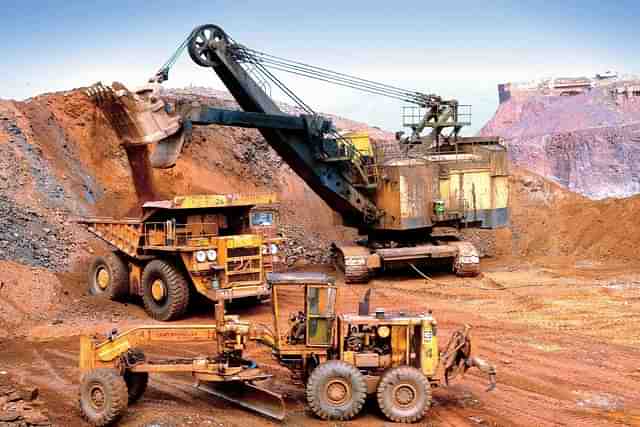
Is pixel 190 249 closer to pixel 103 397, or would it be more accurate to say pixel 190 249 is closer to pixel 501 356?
pixel 103 397

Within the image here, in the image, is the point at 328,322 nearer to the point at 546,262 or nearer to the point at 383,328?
the point at 383,328

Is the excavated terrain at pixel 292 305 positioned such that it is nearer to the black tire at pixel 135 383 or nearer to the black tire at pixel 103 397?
the black tire at pixel 135 383

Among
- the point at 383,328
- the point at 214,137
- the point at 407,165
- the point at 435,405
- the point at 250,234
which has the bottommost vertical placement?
the point at 435,405

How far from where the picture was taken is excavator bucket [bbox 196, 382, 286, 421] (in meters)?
9.55

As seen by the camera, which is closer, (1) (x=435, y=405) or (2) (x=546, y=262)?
(1) (x=435, y=405)

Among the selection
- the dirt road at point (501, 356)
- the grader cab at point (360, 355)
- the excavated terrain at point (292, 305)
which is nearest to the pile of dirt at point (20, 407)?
the excavated terrain at point (292, 305)

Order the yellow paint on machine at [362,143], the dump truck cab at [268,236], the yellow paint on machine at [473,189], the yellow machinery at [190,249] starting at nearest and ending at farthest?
the yellow machinery at [190,249], the dump truck cab at [268,236], the yellow paint on machine at [473,189], the yellow paint on machine at [362,143]

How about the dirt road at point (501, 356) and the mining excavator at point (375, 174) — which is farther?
the mining excavator at point (375, 174)

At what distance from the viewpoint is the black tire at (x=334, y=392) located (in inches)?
368

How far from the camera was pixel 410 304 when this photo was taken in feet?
56.7

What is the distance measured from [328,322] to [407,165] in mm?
10501

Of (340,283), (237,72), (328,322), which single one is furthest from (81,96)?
(328,322)

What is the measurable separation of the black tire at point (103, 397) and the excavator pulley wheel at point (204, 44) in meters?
9.87

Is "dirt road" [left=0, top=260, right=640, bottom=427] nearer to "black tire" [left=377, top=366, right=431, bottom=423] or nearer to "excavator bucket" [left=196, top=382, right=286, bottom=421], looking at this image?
"excavator bucket" [left=196, top=382, right=286, bottom=421]
